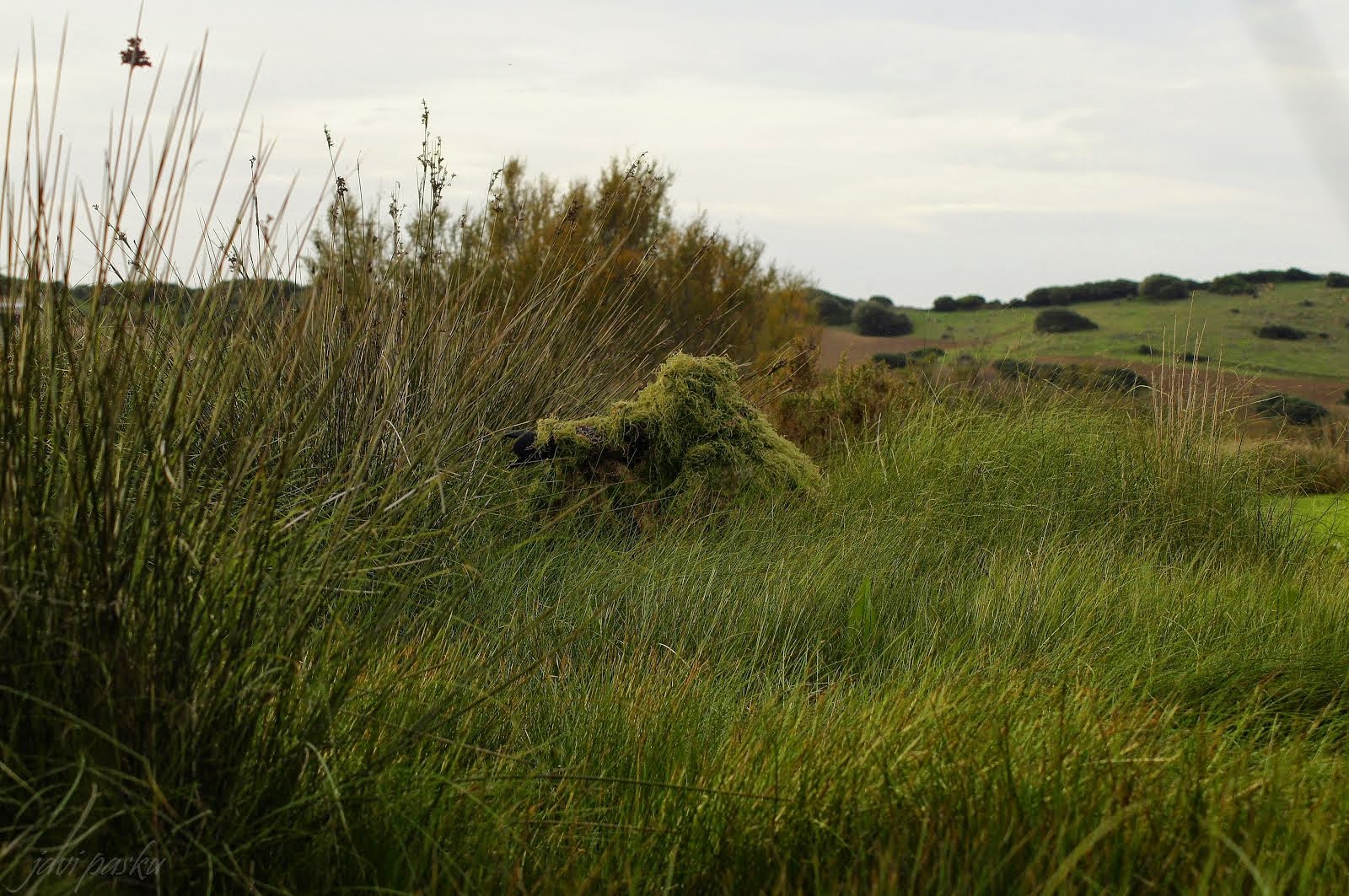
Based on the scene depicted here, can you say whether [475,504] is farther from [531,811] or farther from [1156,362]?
[1156,362]

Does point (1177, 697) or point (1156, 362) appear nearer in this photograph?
point (1177, 697)

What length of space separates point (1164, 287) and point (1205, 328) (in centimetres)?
1825

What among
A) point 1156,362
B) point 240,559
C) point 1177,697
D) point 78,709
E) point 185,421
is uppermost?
point 1156,362

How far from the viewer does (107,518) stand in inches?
63.7

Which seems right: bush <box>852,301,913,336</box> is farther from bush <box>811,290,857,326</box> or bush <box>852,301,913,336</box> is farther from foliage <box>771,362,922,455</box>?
foliage <box>771,362,922,455</box>

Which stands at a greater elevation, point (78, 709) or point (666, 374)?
point (666, 374)

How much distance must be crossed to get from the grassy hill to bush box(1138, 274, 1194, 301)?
0.43 meters

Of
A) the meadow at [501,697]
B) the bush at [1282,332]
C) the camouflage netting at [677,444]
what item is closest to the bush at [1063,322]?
the bush at [1282,332]

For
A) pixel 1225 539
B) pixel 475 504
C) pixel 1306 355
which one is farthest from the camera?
pixel 1306 355

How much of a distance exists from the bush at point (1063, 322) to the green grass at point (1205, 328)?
282 millimetres

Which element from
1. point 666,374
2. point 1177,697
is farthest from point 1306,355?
point 1177,697

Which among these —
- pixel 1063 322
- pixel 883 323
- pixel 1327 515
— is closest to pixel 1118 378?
pixel 1327 515

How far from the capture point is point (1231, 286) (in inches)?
816

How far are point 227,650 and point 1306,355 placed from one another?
1948 centimetres
